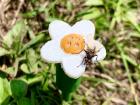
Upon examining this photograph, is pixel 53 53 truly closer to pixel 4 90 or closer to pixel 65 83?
pixel 65 83

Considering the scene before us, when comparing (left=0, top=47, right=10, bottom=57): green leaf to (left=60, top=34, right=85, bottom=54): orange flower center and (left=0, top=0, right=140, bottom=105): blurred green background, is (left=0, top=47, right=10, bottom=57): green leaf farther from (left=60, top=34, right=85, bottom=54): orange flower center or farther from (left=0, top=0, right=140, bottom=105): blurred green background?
(left=60, top=34, right=85, bottom=54): orange flower center

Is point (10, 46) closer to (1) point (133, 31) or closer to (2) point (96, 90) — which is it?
(2) point (96, 90)

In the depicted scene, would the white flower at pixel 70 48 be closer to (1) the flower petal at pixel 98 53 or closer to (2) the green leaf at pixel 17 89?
(1) the flower petal at pixel 98 53

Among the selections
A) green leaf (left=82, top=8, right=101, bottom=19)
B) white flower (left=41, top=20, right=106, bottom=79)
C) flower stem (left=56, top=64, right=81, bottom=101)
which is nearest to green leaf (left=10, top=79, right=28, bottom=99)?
flower stem (left=56, top=64, right=81, bottom=101)

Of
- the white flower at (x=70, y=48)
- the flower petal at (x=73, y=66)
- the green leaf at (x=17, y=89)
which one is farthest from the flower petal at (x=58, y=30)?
the green leaf at (x=17, y=89)

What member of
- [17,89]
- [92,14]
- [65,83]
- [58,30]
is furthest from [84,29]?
[92,14]

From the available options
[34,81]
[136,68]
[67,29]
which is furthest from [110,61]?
[67,29]
